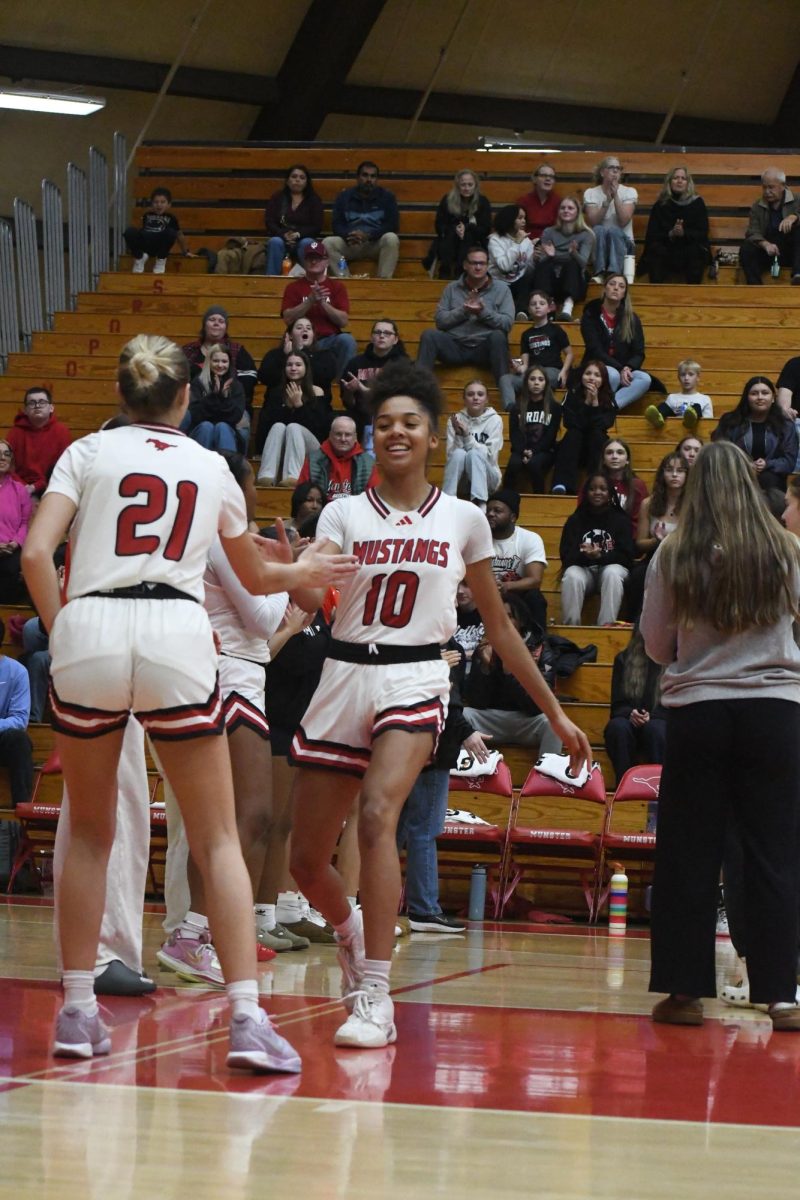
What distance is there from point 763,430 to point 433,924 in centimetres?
603

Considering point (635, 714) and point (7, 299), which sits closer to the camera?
point (635, 714)

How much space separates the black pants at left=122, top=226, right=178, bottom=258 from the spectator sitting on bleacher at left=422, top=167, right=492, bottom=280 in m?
3.14

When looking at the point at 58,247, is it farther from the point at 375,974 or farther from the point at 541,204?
the point at 375,974

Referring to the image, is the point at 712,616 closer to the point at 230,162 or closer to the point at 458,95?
the point at 230,162

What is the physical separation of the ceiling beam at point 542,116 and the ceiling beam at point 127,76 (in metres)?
1.25

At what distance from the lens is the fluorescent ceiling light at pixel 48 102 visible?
18.6 m

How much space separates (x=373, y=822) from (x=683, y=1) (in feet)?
66.6

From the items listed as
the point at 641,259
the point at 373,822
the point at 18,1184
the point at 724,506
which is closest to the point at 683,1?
the point at 641,259

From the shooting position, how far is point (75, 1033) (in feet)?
12.9

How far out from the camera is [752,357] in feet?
51.7

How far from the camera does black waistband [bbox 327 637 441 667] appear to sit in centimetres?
457

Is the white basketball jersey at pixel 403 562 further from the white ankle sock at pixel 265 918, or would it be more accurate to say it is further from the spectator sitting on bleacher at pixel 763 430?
the spectator sitting on bleacher at pixel 763 430

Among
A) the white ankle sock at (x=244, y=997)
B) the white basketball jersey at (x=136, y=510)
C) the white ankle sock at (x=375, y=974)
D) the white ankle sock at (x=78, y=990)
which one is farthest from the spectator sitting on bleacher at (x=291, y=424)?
the white ankle sock at (x=244, y=997)

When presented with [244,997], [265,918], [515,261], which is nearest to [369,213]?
[515,261]
